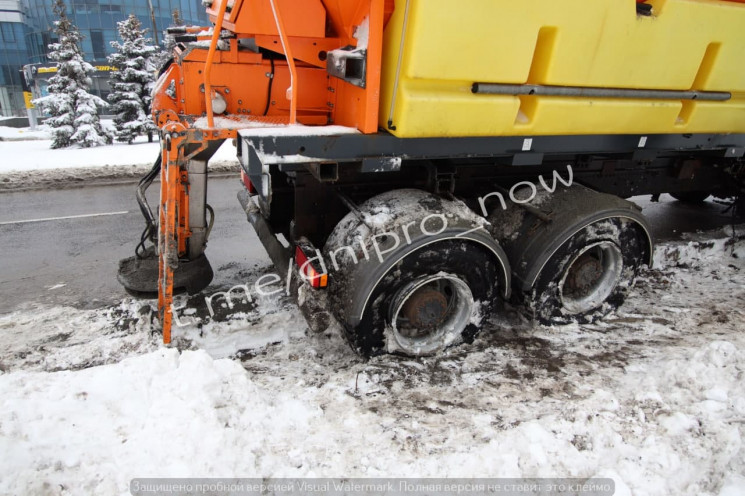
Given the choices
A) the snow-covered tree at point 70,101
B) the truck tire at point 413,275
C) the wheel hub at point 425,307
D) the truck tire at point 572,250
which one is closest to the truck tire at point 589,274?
the truck tire at point 572,250

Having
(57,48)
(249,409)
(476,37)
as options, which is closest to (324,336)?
(249,409)

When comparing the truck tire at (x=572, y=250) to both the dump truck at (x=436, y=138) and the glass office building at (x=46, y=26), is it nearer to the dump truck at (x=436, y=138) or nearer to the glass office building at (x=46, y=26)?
the dump truck at (x=436, y=138)

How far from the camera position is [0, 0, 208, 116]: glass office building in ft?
128

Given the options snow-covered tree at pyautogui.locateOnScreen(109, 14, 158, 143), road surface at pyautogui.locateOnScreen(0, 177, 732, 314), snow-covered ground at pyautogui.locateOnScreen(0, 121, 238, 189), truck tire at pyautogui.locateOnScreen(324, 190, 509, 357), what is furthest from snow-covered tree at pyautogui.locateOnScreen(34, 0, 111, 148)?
truck tire at pyautogui.locateOnScreen(324, 190, 509, 357)

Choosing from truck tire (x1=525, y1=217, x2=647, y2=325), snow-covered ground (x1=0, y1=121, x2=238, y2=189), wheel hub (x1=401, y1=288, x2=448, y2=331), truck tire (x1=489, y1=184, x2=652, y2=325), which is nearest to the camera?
wheel hub (x1=401, y1=288, x2=448, y2=331)

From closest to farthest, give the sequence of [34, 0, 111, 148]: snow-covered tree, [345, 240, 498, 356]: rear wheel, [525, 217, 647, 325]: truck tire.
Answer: [345, 240, 498, 356]: rear wheel, [525, 217, 647, 325]: truck tire, [34, 0, 111, 148]: snow-covered tree

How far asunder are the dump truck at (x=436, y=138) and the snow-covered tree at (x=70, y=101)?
15.2 m

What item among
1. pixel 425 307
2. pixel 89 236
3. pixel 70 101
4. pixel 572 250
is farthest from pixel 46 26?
pixel 572 250

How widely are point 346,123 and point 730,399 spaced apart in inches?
119

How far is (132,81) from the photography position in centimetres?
1834

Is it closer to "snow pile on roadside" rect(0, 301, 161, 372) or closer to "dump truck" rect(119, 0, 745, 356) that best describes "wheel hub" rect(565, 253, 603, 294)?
"dump truck" rect(119, 0, 745, 356)

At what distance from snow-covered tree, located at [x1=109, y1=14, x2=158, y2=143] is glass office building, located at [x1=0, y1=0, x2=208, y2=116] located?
24.4 meters

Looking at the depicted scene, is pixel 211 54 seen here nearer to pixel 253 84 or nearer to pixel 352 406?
pixel 253 84

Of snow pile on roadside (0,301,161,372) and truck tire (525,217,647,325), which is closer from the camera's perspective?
snow pile on roadside (0,301,161,372)
